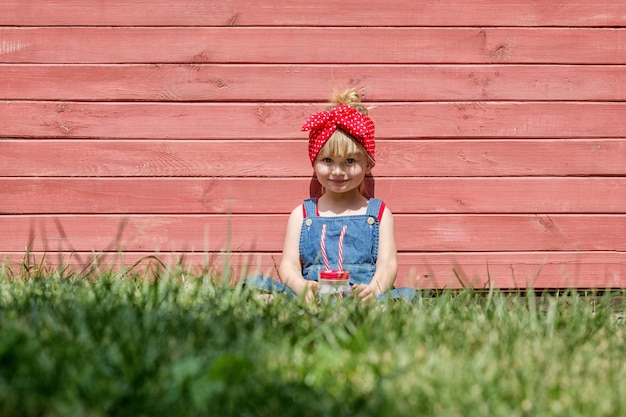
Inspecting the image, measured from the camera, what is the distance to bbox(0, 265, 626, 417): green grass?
5.97ft

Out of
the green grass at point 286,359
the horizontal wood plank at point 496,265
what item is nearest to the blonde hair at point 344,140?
the horizontal wood plank at point 496,265

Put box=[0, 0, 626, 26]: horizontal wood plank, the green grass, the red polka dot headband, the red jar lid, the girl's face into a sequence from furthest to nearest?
box=[0, 0, 626, 26]: horizontal wood plank < the girl's face < the red polka dot headband < the red jar lid < the green grass

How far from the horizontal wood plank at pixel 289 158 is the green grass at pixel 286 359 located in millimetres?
1440

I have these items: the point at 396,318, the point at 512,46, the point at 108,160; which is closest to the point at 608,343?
the point at 396,318

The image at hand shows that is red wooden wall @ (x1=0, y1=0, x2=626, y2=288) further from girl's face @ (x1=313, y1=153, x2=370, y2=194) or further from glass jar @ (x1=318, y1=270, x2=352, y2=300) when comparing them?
glass jar @ (x1=318, y1=270, x2=352, y2=300)

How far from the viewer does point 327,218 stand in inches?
160

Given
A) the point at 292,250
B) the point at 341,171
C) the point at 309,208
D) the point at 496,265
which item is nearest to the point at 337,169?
the point at 341,171

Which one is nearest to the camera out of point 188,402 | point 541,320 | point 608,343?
point 188,402

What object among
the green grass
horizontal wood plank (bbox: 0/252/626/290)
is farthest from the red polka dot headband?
the green grass

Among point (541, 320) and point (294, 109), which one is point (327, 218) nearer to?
point (294, 109)

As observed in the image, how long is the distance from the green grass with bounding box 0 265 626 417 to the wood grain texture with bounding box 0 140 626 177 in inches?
56.7

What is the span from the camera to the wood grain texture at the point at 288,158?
416 centimetres

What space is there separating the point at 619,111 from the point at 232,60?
2.07m

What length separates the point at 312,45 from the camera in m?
4.14
